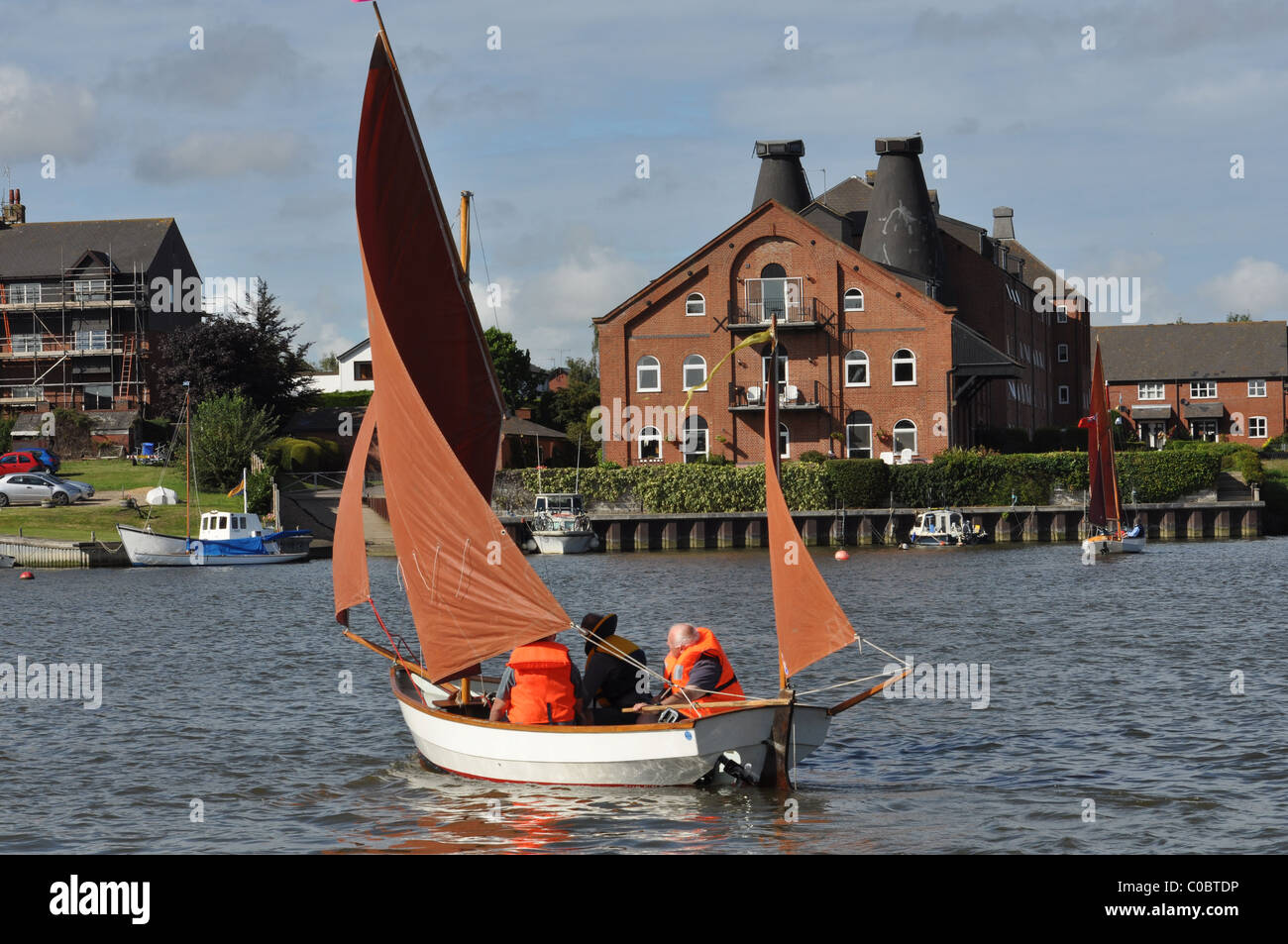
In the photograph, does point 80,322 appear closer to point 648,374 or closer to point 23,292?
point 23,292

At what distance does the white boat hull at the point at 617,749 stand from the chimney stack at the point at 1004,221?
96404 mm

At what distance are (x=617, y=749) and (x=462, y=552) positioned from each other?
2.72 meters

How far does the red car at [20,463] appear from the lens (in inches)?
2687

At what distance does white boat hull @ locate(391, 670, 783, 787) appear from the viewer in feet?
47.0

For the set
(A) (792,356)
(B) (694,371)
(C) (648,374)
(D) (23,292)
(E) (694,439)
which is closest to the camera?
(E) (694,439)

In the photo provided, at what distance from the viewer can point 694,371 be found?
225 feet

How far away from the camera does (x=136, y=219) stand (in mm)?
92000

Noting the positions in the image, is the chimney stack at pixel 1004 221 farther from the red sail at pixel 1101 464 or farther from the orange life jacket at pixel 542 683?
the orange life jacket at pixel 542 683

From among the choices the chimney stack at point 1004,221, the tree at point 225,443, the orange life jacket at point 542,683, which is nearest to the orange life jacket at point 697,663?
the orange life jacket at point 542,683

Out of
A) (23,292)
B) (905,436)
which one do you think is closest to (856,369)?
(905,436)

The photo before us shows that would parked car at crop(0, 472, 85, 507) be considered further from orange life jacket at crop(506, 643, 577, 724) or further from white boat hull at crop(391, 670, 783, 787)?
orange life jacket at crop(506, 643, 577, 724)

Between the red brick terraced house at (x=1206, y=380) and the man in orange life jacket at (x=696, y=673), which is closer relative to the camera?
the man in orange life jacket at (x=696, y=673)
